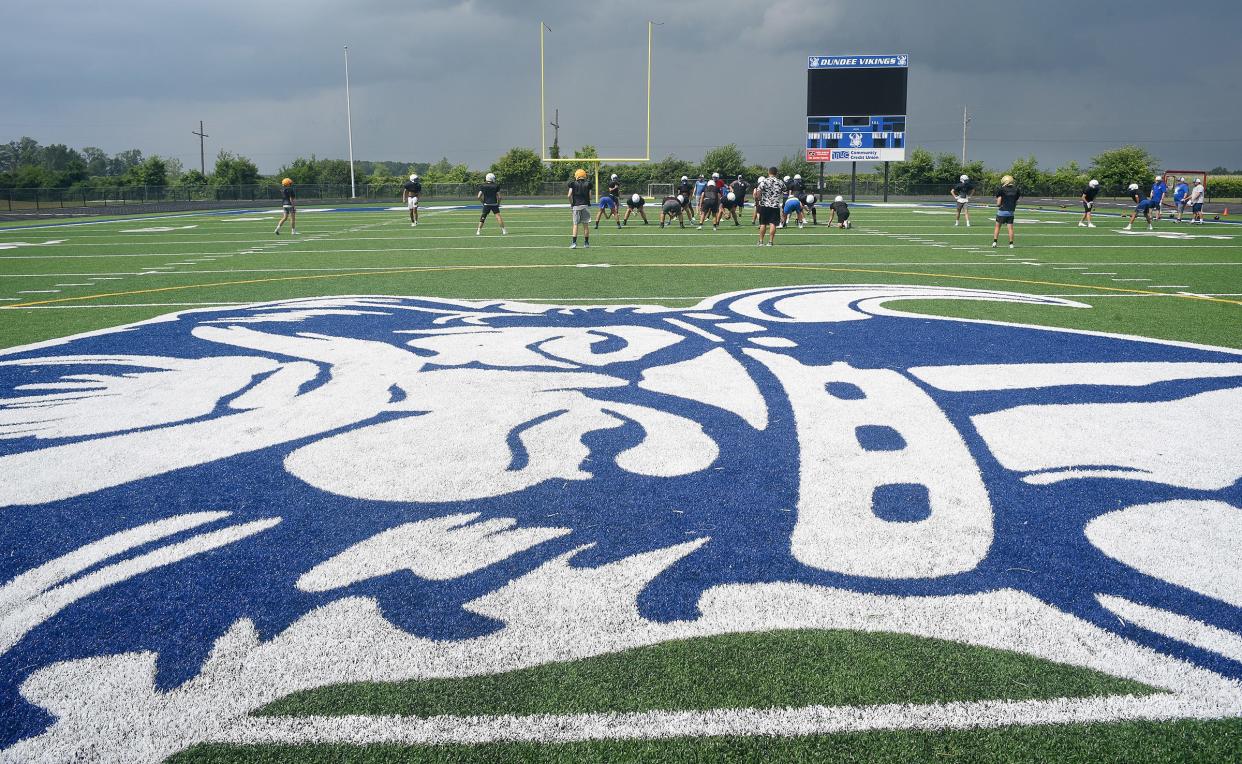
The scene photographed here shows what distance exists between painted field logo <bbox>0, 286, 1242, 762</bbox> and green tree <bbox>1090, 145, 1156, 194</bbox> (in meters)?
72.2

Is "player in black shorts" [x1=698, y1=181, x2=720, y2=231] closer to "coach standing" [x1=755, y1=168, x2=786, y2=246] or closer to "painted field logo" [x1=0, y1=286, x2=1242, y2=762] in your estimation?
"coach standing" [x1=755, y1=168, x2=786, y2=246]

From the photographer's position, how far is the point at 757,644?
9.59 ft

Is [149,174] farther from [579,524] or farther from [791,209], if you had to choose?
[579,524]

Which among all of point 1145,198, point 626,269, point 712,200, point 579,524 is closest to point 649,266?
point 626,269

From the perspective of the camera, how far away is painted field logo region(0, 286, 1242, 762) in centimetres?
274

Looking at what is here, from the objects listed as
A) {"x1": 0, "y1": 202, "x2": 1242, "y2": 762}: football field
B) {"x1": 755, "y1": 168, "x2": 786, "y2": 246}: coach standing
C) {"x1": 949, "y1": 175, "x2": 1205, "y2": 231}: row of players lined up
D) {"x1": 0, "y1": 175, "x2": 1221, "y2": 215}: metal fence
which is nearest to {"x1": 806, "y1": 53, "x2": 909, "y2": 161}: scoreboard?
{"x1": 0, "y1": 175, "x2": 1221, "y2": 215}: metal fence

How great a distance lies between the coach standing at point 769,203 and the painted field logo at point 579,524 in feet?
39.2

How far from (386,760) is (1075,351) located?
706 centimetres

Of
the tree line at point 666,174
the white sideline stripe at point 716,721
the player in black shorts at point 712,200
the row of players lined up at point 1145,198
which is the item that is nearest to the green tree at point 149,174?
the tree line at point 666,174

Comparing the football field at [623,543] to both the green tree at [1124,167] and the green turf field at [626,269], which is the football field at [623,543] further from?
the green tree at [1124,167]

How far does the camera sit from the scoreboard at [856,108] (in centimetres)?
4647

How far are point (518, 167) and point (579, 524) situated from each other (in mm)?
71747

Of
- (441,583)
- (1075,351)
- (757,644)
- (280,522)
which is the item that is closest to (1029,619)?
(757,644)

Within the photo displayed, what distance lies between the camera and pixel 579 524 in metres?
3.90
